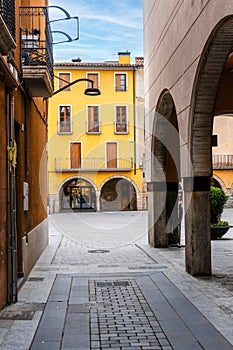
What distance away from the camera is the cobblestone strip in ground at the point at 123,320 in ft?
17.6

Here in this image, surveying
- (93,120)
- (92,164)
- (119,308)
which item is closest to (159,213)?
(119,308)

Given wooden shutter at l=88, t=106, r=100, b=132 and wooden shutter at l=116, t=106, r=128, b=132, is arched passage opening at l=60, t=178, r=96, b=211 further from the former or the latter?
wooden shutter at l=116, t=106, r=128, b=132

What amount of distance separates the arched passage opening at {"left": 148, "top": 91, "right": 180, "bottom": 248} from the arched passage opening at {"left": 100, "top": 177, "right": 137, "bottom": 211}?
28.0 meters

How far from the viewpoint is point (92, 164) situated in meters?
40.1

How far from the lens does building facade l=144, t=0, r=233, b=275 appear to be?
8047mm

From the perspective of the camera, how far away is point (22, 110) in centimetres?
927

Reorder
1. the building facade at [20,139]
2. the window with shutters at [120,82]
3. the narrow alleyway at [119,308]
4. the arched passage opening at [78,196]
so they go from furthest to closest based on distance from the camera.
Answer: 1. the arched passage opening at [78,196]
2. the window with shutters at [120,82]
3. the building facade at [20,139]
4. the narrow alleyway at [119,308]

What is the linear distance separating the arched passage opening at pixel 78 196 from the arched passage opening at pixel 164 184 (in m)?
27.7

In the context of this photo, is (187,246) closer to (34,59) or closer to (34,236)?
(34,236)

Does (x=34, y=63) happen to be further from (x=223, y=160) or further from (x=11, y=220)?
(x=223, y=160)

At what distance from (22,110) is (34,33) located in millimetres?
1478

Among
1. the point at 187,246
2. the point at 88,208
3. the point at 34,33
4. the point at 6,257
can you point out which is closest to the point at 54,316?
the point at 6,257

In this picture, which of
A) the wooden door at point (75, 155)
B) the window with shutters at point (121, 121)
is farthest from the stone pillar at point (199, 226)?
the window with shutters at point (121, 121)

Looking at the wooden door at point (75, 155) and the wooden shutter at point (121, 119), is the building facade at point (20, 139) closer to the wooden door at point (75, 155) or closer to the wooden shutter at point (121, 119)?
the wooden door at point (75, 155)
